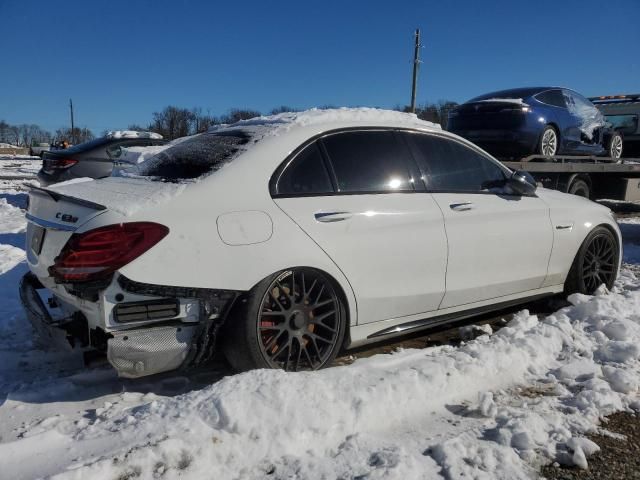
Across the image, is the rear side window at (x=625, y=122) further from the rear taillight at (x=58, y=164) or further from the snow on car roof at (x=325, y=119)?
the rear taillight at (x=58, y=164)

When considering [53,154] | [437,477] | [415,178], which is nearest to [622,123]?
[415,178]

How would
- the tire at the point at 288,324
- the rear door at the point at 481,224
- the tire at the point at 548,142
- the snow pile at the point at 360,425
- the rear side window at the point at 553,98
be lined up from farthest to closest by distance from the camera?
1. the rear side window at the point at 553,98
2. the tire at the point at 548,142
3. the rear door at the point at 481,224
4. the tire at the point at 288,324
5. the snow pile at the point at 360,425

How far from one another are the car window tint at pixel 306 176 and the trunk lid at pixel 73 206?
0.62m

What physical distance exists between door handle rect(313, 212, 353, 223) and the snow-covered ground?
873mm

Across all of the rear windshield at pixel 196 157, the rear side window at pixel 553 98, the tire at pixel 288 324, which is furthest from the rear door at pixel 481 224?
the rear side window at pixel 553 98

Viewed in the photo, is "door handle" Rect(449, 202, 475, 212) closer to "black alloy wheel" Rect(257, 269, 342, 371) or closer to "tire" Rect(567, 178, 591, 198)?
"black alloy wheel" Rect(257, 269, 342, 371)

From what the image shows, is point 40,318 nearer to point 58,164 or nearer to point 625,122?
point 58,164

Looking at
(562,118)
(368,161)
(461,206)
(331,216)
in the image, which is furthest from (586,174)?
(331,216)

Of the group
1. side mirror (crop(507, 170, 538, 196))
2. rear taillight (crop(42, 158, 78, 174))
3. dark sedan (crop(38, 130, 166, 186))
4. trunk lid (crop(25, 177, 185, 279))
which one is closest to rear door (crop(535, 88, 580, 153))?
side mirror (crop(507, 170, 538, 196))

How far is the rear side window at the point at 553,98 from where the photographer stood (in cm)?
851

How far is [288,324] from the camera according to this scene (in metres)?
3.07

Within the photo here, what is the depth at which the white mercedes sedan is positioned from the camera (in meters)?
2.66

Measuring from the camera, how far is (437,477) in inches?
89.8

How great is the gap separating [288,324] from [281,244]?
471 millimetres
